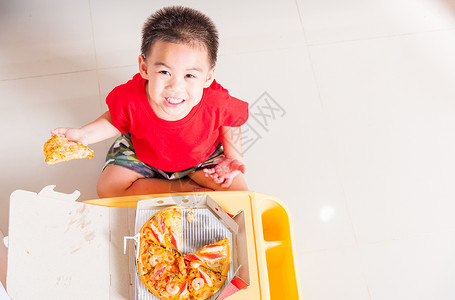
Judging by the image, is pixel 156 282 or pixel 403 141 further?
pixel 403 141

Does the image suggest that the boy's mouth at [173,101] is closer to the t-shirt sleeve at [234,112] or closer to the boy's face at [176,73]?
the boy's face at [176,73]

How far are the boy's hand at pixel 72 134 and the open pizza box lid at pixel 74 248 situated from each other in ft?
0.41

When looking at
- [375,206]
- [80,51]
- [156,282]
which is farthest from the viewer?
[80,51]

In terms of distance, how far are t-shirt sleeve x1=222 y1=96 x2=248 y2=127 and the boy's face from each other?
0.37ft

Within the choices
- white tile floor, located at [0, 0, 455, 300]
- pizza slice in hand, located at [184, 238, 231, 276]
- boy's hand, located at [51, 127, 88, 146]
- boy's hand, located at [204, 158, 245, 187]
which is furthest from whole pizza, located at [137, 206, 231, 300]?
white tile floor, located at [0, 0, 455, 300]

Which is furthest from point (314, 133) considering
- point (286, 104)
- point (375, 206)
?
point (375, 206)

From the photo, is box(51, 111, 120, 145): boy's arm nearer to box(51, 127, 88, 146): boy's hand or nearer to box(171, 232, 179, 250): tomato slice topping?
box(51, 127, 88, 146): boy's hand

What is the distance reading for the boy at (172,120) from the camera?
0.60 meters

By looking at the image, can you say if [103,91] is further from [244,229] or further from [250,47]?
[244,229]

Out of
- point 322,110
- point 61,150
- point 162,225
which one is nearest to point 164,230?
point 162,225

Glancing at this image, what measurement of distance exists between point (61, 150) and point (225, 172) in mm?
329

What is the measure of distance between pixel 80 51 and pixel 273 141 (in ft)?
2.20

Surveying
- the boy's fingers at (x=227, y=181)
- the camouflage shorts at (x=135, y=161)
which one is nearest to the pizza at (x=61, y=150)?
the camouflage shorts at (x=135, y=161)

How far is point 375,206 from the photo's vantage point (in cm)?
102
